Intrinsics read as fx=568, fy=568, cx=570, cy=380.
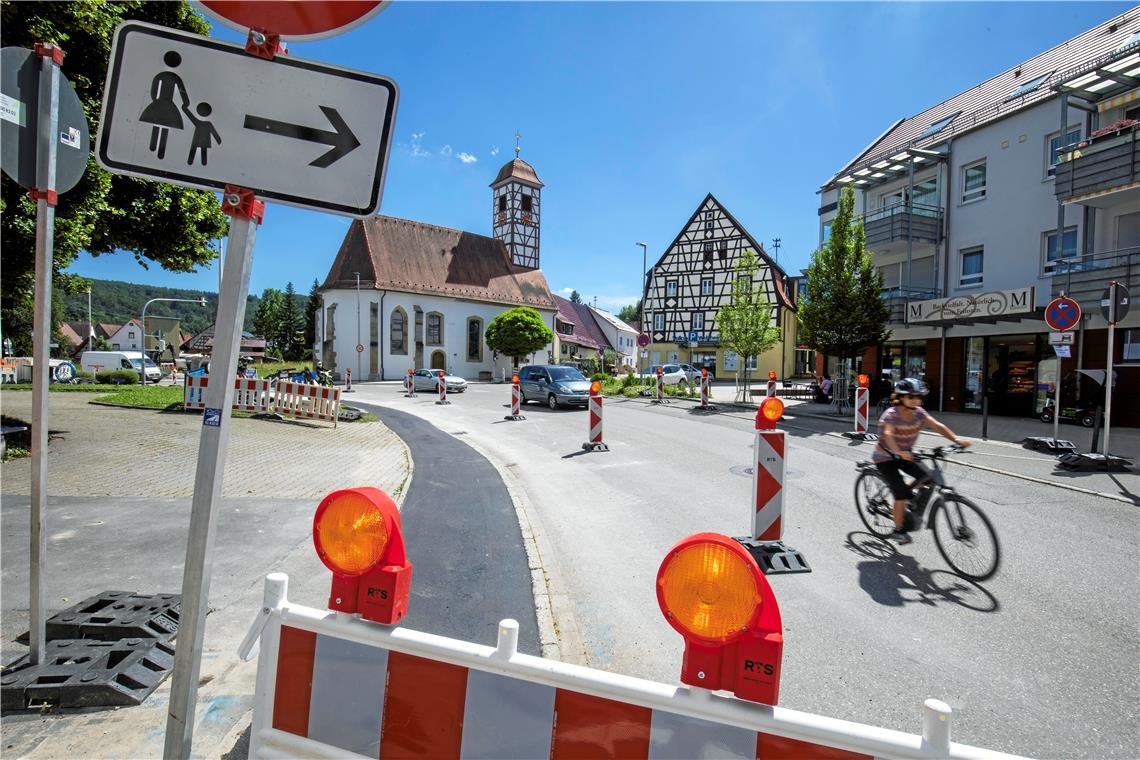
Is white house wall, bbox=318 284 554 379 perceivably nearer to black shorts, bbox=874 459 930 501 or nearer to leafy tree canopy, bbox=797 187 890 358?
leafy tree canopy, bbox=797 187 890 358

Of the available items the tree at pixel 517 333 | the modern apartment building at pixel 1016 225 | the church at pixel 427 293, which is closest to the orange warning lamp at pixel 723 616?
the modern apartment building at pixel 1016 225

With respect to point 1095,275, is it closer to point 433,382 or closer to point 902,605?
point 902,605

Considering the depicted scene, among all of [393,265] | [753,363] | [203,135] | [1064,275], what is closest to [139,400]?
[203,135]

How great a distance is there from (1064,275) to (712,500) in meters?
15.0

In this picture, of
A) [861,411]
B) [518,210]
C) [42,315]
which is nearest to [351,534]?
[42,315]

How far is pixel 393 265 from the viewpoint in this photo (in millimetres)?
48750

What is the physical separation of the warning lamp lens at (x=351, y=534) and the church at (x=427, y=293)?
4220 centimetres

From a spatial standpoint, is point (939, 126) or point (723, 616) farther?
point (939, 126)

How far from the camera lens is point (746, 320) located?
2325 centimetres

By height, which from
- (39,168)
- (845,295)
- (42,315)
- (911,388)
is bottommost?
(911,388)

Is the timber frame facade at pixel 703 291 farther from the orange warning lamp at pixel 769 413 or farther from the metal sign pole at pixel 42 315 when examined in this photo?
the metal sign pole at pixel 42 315

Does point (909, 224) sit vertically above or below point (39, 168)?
above

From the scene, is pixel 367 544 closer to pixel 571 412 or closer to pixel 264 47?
pixel 264 47

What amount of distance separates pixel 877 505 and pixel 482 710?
5201 mm
